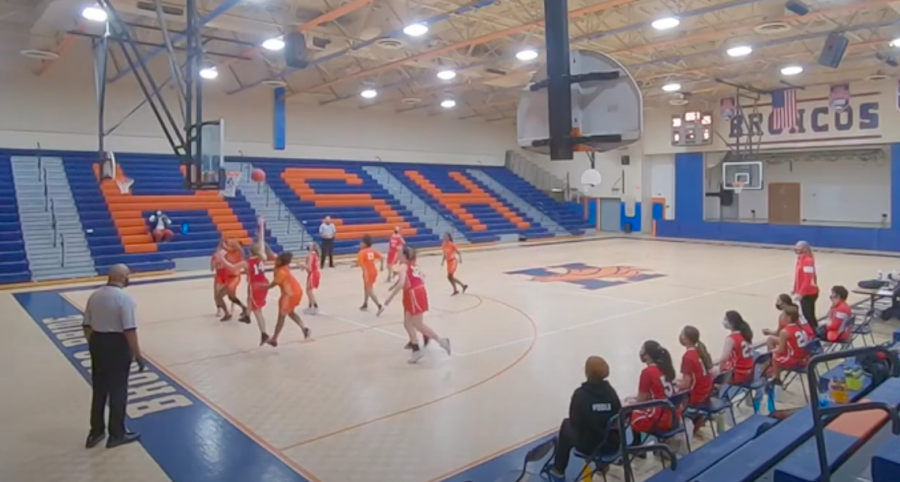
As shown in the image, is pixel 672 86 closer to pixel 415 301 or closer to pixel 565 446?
pixel 415 301

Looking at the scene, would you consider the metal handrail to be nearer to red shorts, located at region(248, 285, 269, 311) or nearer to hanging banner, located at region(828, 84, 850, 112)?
red shorts, located at region(248, 285, 269, 311)

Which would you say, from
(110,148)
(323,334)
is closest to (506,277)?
(323,334)

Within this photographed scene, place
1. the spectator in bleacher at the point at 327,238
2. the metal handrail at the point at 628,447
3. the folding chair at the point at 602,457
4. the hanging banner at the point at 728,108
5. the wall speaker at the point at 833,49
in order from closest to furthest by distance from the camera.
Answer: the metal handrail at the point at 628,447, the folding chair at the point at 602,457, the wall speaker at the point at 833,49, the spectator in bleacher at the point at 327,238, the hanging banner at the point at 728,108

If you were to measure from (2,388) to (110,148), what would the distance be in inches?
634

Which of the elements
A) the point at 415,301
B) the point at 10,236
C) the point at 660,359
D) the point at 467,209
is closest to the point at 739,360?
the point at 660,359

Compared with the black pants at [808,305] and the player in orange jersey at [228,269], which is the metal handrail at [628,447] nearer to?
the black pants at [808,305]

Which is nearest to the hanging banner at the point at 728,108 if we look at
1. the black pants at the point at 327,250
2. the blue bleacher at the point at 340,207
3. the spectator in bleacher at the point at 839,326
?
the blue bleacher at the point at 340,207

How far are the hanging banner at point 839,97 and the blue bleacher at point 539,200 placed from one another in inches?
429

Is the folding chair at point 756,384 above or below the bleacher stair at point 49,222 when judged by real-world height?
below

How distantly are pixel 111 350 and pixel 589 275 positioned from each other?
40.7ft

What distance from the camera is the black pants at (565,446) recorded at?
421 cm

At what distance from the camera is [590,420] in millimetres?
4184

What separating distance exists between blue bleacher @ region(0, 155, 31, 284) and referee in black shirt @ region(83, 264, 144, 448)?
Result: 1173 centimetres

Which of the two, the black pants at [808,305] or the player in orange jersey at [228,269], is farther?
the player in orange jersey at [228,269]
